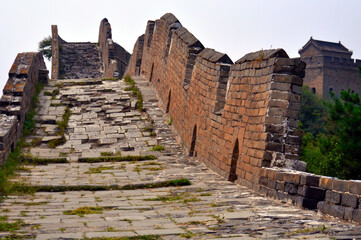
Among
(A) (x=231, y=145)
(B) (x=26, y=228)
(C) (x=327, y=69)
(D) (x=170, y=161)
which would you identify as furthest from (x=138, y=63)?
(C) (x=327, y=69)

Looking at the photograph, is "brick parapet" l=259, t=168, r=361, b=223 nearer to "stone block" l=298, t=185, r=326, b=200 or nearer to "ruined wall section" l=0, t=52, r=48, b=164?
"stone block" l=298, t=185, r=326, b=200

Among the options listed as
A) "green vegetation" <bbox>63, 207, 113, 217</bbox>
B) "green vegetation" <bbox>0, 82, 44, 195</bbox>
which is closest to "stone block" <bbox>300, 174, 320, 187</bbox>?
"green vegetation" <bbox>63, 207, 113, 217</bbox>

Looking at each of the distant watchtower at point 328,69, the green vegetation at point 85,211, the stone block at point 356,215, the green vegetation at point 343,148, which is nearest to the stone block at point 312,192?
the stone block at point 356,215

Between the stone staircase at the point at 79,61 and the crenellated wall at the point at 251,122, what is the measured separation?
14.6 metres

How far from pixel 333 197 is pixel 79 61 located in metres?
22.1

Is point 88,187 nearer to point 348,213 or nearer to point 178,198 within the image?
point 178,198

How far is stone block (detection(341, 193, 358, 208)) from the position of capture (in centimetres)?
504

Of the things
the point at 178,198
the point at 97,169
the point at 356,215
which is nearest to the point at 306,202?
the point at 356,215

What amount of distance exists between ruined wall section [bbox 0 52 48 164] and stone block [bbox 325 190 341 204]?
4.91 meters

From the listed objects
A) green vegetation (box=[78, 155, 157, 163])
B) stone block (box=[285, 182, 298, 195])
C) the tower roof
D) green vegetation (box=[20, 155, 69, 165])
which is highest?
the tower roof

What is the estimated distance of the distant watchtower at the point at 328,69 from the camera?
61938 millimetres

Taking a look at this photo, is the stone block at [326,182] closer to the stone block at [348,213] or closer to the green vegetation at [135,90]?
the stone block at [348,213]

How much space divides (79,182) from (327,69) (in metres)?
56.9

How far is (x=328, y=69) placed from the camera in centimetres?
6194
